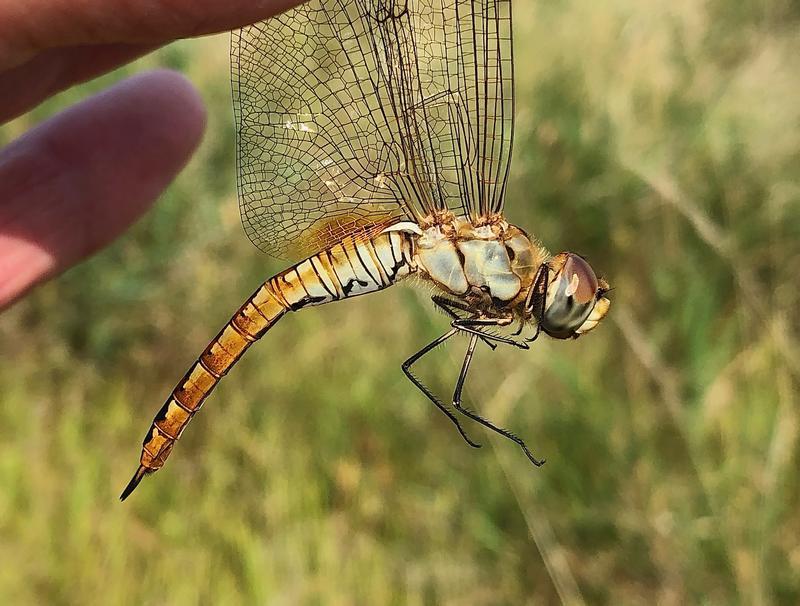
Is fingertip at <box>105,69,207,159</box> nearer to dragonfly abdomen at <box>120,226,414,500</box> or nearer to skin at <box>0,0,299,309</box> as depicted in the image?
skin at <box>0,0,299,309</box>

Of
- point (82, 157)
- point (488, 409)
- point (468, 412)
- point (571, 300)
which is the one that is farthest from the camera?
point (488, 409)

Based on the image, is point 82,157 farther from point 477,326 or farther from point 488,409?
point 488,409

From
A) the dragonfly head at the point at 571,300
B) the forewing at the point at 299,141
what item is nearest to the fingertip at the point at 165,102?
the forewing at the point at 299,141

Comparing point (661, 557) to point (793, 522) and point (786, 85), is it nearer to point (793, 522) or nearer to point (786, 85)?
point (793, 522)

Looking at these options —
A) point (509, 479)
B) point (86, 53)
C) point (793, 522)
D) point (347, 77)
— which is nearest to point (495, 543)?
point (509, 479)

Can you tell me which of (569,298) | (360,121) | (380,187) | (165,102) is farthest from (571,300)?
(165,102)

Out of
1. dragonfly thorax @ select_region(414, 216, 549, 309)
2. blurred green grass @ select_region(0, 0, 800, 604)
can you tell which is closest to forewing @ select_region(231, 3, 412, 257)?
dragonfly thorax @ select_region(414, 216, 549, 309)

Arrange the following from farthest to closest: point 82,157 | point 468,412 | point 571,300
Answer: point 82,157 < point 468,412 < point 571,300
